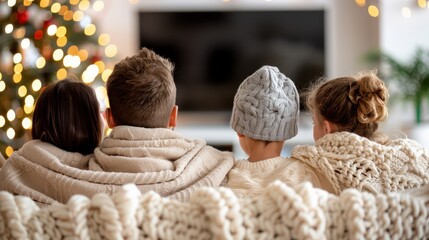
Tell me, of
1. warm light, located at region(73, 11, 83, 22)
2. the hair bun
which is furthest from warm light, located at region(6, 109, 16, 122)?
the hair bun

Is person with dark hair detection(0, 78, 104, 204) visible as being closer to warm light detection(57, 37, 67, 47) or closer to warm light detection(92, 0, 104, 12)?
warm light detection(57, 37, 67, 47)

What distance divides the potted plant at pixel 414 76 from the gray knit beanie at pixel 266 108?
3001 millimetres

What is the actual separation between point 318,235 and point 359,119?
61 cm

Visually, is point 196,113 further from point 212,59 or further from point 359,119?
point 359,119

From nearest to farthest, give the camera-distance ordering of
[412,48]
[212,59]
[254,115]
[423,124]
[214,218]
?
[214,218] → [254,115] → [423,124] → [412,48] → [212,59]

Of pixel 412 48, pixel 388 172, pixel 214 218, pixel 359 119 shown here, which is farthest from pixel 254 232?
pixel 412 48

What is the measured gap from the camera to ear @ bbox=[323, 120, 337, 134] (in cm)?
136

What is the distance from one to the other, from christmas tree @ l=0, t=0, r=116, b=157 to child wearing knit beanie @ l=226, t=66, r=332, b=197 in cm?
212

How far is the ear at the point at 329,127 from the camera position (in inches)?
53.3

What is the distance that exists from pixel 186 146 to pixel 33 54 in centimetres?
243

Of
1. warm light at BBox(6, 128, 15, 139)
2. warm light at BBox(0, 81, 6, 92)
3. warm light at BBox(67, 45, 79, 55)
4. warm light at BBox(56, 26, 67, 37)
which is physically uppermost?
warm light at BBox(56, 26, 67, 37)

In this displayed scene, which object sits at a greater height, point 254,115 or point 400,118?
point 254,115

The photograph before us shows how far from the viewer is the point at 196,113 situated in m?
4.82

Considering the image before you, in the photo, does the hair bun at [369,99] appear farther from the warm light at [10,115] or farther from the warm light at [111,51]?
the warm light at [111,51]
